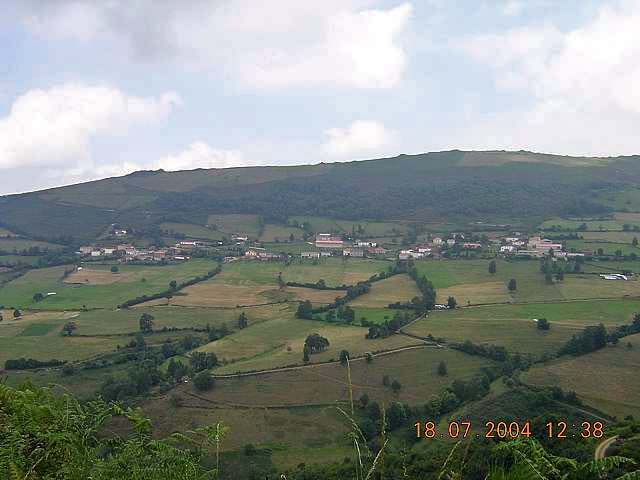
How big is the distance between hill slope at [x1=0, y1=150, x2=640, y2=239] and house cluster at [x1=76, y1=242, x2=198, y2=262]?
1054cm

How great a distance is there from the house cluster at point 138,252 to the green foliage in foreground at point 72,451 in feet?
265

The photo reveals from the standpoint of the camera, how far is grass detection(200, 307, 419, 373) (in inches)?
1606

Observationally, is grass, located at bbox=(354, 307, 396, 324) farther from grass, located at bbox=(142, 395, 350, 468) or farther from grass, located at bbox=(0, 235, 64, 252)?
grass, located at bbox=(0, 235, 64, 252)

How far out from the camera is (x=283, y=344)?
147 ft

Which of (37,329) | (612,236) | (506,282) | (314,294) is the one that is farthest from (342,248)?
(37,329)

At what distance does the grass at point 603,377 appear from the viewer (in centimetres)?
2813

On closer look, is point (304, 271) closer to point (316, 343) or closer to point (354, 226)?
point (316, 343)

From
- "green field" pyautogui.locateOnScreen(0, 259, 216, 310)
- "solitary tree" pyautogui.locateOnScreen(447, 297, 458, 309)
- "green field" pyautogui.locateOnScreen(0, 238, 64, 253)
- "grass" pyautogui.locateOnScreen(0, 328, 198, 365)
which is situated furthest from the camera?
"green field" pyautogui.locateOnScreen(0, 238, 64, 253)

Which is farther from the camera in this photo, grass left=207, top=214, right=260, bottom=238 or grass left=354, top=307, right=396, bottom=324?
grass left=207, top=214, right=260, bottom=238

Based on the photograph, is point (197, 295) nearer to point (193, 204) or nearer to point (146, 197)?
point (193, 204)

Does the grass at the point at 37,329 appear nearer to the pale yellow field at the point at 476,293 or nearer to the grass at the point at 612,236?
the pale yellow field at the point at 476,293

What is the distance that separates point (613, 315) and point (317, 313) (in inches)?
1017

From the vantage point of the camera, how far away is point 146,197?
129750 mm

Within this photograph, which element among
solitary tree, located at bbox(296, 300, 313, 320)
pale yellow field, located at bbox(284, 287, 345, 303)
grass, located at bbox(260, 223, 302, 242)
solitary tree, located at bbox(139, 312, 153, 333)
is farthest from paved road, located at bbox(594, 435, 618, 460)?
grass, located at bbox(260, 223, 302, 242)
